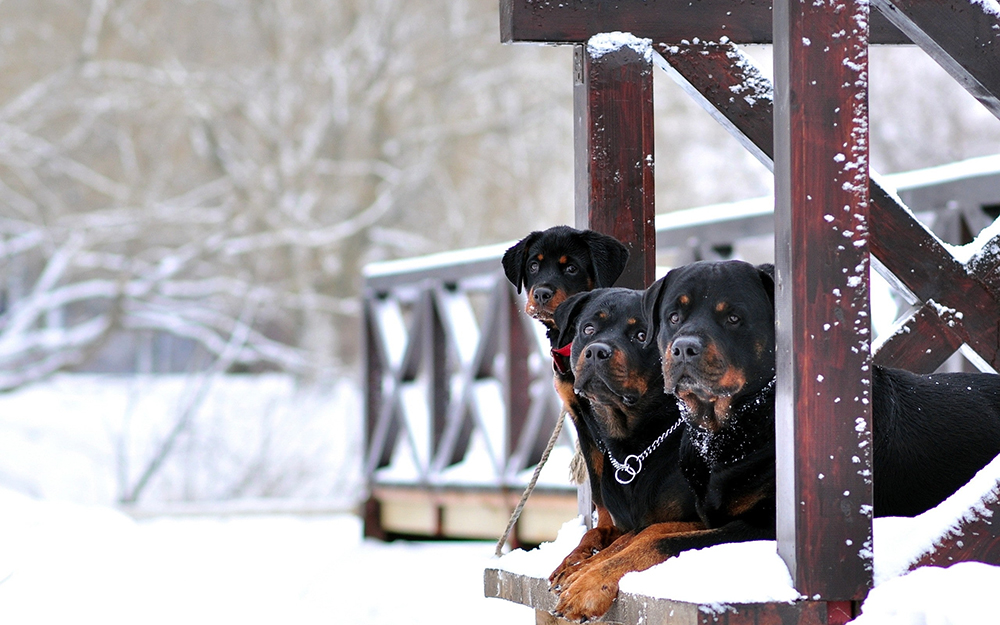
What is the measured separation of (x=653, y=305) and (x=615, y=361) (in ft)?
0.69

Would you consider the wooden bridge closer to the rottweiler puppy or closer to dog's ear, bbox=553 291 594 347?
the rottweiler puppy

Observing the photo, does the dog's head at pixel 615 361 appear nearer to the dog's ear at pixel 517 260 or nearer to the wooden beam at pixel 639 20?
the dog's ear at pixel 517 260

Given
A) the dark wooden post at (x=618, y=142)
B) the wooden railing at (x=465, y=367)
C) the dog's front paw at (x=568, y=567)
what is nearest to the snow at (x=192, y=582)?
the wooden railing at (x=465, y=367)

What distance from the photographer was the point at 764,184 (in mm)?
20750

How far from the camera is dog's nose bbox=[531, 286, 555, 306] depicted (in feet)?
12.5

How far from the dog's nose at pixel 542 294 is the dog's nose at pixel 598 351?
724mm

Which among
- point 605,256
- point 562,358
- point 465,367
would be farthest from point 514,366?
point 562,358

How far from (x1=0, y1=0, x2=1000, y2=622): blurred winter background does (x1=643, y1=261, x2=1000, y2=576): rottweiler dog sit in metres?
11.9

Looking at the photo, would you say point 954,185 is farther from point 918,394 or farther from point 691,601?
point 691,601

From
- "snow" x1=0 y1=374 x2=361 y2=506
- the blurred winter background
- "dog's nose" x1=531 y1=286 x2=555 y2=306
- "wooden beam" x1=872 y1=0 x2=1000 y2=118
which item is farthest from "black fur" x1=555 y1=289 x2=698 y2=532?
the blurred winter background

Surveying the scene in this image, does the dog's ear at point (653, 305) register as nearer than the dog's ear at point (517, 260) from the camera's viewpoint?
Yes

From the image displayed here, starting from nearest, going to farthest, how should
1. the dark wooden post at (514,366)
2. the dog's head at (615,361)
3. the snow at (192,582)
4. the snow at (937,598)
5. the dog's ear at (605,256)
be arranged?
the snow at (937,598), the dog's head at (615,361), the dog's ear at (605,256), the snow at (192,582), the dark wooden post at (514,366)

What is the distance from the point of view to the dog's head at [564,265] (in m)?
3.73

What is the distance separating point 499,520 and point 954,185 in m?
3.49
